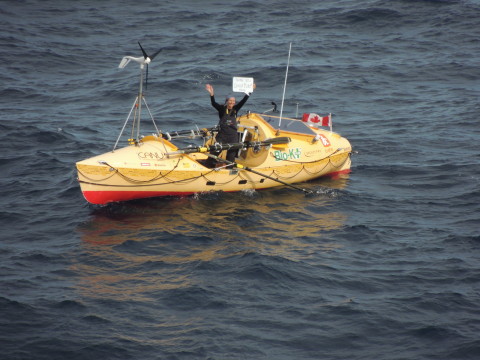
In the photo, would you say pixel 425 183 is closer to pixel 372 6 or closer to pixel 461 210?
pixel 461 210

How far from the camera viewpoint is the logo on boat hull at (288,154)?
18.1 meters

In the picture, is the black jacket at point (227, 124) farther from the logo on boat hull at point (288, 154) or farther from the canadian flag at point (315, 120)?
the canadian flag at point (315, 120)

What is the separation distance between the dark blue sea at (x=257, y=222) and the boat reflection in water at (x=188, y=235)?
54mm

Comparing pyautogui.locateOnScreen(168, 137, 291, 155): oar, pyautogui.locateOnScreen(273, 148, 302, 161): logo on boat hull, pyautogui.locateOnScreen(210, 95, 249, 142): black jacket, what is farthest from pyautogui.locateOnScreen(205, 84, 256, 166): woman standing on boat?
pyautogui.locateOnScreen(273, 148, 302, 161): logo on boat hull

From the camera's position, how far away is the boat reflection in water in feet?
42.5

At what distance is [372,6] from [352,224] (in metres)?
22.9

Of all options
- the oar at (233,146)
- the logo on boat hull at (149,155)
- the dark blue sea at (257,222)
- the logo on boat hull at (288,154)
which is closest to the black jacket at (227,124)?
the oar at (233,146)

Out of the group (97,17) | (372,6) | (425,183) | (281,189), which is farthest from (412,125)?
(97,17)

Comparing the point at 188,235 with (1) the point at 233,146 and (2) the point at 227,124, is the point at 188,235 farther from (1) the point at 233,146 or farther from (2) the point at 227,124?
(2) the point at 227,124

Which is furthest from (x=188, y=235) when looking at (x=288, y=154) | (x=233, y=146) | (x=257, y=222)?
(x=288, y=154)

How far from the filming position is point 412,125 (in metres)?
23.5

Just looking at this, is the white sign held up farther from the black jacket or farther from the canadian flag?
the canadian flag

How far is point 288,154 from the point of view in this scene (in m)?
18.3

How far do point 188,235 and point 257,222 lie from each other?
1834 mm
